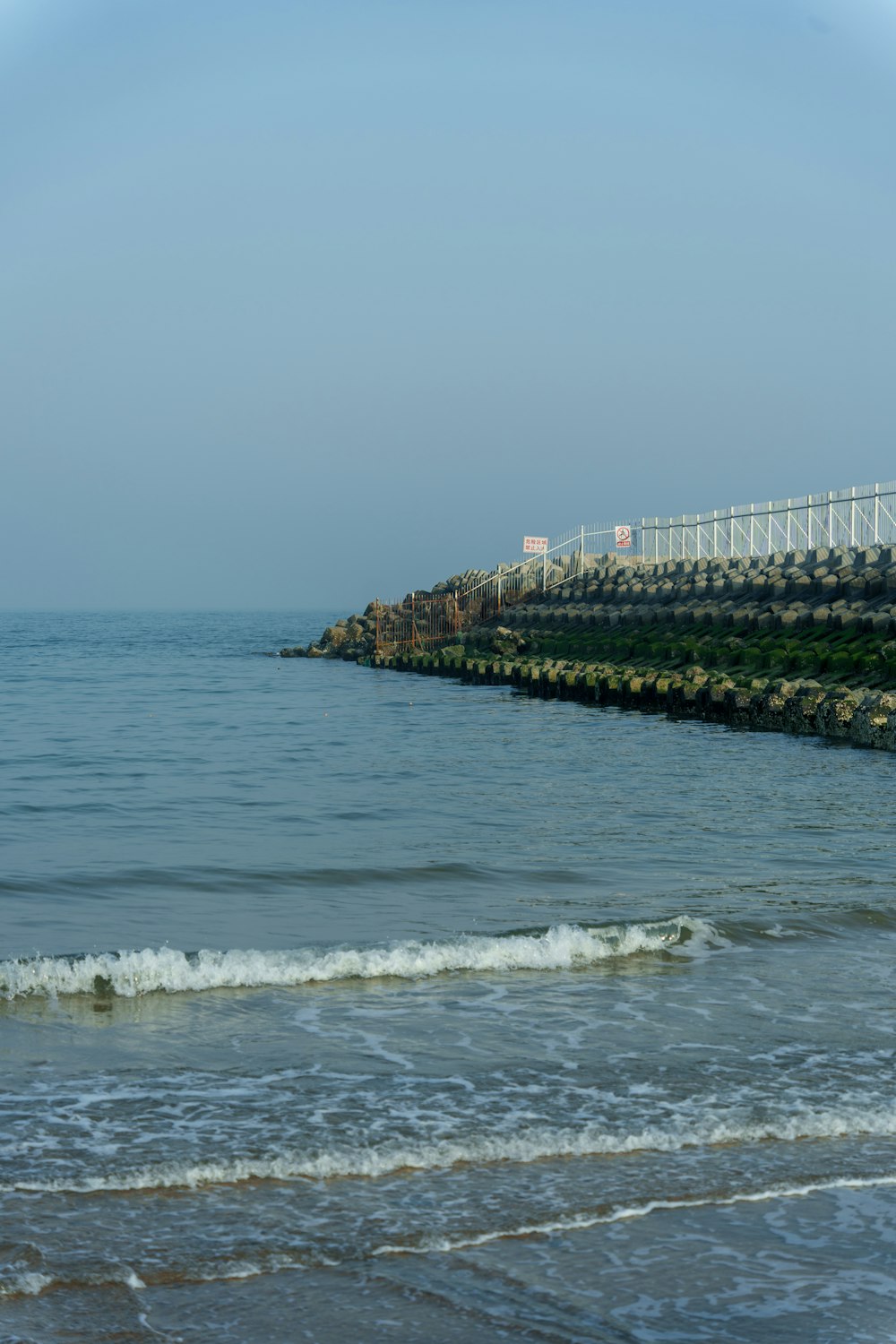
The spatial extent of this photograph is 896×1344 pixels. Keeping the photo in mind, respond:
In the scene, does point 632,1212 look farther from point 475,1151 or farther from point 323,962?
point 323,962

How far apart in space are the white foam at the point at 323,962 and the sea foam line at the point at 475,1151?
253cm

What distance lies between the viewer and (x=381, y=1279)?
388 centimetres

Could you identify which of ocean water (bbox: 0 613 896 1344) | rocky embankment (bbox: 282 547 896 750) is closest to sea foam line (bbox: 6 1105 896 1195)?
ocean water (bbox: 0 613 896 1344)

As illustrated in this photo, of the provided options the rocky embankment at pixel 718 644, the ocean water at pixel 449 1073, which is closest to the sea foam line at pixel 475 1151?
the ocean water at pixel 449 1073

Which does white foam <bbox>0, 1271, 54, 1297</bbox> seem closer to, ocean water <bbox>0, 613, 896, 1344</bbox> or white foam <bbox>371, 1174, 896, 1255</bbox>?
ocean water <bbox>0, 613, 896, 1344</bbox>

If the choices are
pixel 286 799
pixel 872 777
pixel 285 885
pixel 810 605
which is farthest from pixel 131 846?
pixel 810 605

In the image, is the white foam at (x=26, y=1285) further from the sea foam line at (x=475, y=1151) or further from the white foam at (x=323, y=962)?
the white foam at (x=323, y=962)

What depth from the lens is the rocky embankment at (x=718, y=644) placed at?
23047 mm

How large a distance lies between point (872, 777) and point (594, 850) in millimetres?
6307

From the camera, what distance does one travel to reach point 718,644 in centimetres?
3216

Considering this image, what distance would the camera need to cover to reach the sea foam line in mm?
4582

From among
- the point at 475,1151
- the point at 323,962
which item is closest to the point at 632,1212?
the point at 475,1151

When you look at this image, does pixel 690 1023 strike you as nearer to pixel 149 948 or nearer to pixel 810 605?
pixel 149 948

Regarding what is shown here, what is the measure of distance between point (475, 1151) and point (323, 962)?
2770 mm
